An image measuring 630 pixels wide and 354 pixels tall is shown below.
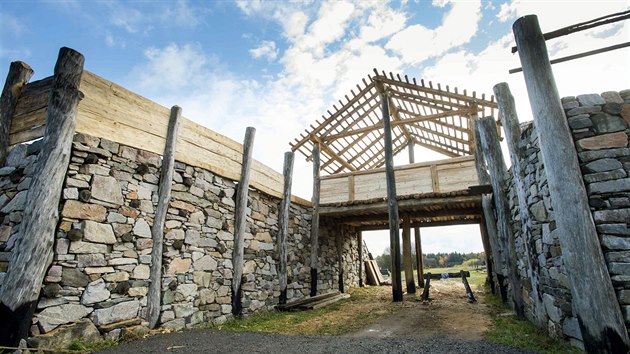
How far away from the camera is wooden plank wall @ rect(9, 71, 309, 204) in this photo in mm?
4504

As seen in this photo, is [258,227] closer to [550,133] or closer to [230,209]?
[230,209]

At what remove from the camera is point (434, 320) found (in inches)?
235

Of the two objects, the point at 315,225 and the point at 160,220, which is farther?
the point at 315,225

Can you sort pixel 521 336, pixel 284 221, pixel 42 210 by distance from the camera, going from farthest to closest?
pixel 284 221
pixel 521 336
pixel 42 210

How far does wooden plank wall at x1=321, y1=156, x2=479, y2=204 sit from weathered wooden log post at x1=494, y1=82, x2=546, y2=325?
137 inches

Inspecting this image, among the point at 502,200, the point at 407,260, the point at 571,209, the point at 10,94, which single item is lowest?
the point at 407,260

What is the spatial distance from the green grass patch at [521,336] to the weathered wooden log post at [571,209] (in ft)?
1.69

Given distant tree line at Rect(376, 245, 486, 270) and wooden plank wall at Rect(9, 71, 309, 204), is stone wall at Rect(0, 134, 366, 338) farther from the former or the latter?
distant tree line at Rect(376, 245, 486, 270)

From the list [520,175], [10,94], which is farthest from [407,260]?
[10,94]

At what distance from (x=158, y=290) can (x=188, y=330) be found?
0.89m

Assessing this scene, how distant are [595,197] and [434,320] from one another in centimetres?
378

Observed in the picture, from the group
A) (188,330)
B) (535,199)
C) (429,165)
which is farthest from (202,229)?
(429,165)

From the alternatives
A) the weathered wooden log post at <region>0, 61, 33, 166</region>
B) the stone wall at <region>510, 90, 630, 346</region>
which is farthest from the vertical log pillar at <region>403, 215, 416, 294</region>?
the weathered wooden log post at <region>0, 61, 33, 166</region>

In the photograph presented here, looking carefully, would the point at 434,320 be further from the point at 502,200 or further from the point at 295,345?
the point at 295,345
